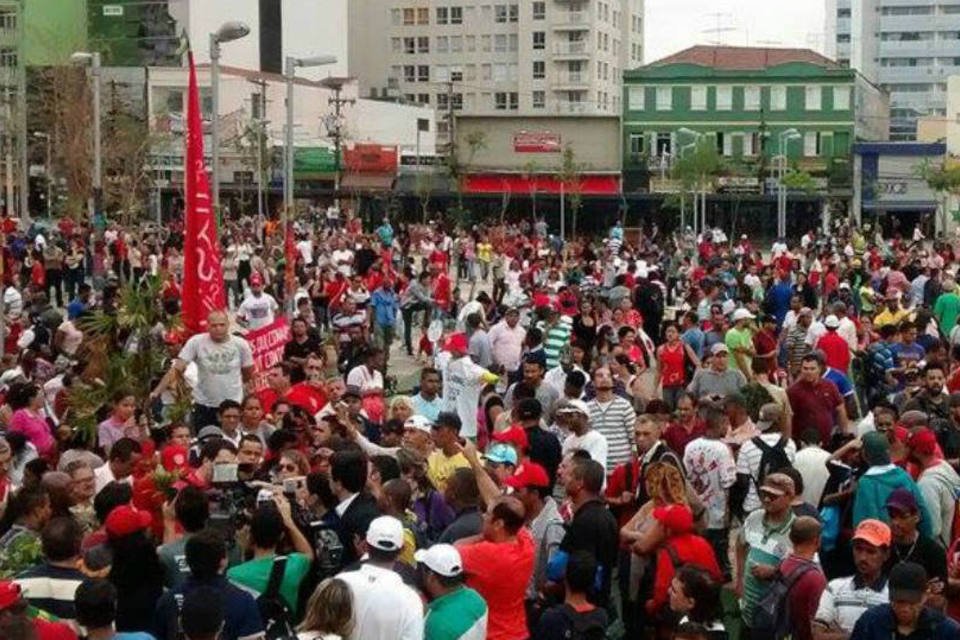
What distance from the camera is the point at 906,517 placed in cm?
794

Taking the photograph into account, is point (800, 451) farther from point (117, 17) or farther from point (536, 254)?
point (117, 17)

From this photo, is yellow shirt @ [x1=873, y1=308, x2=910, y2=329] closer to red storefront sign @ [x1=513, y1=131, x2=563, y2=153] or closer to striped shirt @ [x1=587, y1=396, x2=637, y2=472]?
striped shirt @ [x1=587, y1=396, x2=637, y2=472]

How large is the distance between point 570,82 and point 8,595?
97583mm

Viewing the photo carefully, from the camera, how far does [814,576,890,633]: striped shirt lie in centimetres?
731

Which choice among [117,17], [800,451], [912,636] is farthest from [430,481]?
[117,17]

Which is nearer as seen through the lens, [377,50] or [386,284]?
[386,284]

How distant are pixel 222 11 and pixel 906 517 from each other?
81.6m

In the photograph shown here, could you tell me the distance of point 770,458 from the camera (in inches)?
409

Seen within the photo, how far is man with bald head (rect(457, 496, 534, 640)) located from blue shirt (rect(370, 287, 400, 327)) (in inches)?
584

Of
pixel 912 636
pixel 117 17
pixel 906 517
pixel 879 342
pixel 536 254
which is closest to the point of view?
pixel 912 636

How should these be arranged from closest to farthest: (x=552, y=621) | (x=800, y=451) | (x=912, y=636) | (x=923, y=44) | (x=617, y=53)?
(x=912, y=636)
(x=552, y=621)
(x=800, y=451)
(x=617, y=53)
(x=923, y=44)

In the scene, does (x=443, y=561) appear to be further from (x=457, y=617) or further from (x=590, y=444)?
(x=590, y=444)

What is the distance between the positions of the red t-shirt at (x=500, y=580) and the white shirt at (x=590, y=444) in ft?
10.2

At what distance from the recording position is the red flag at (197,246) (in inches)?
540
